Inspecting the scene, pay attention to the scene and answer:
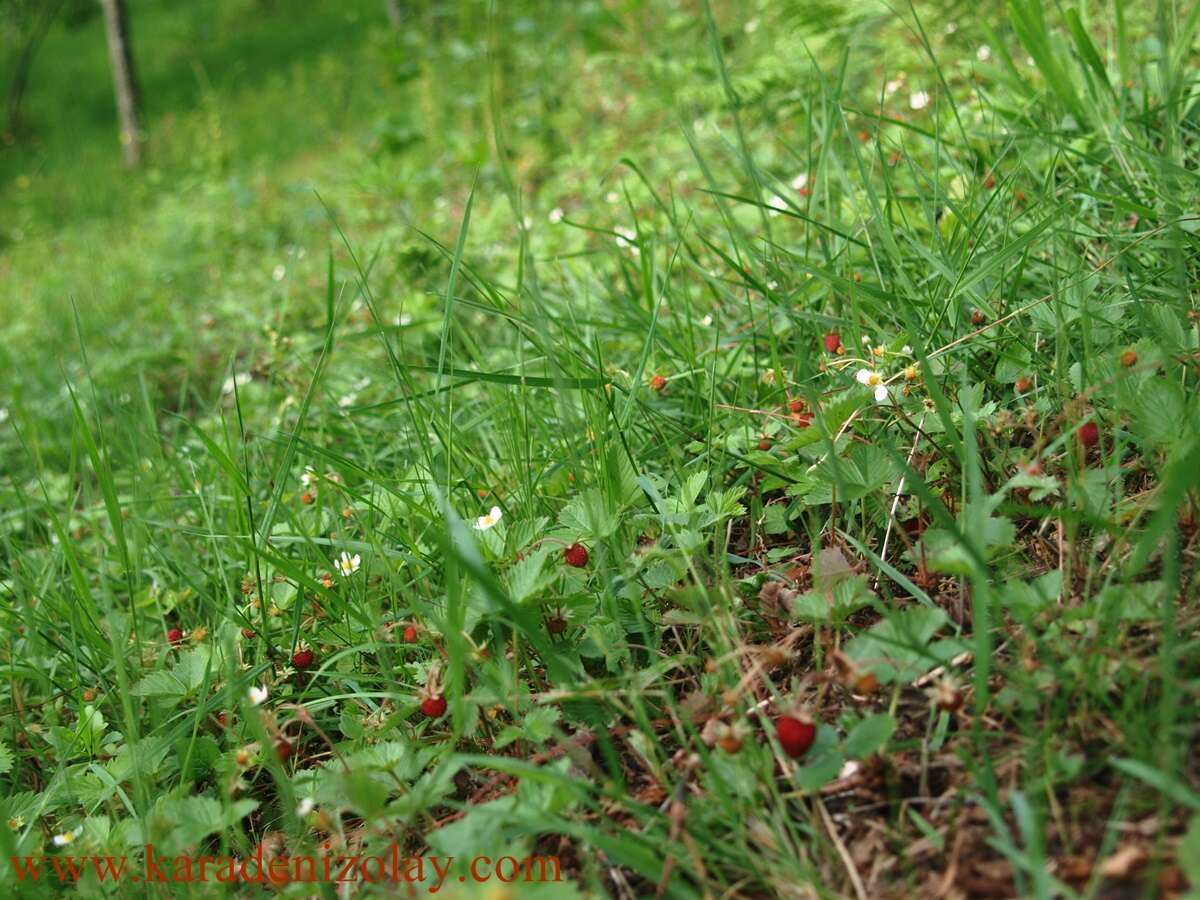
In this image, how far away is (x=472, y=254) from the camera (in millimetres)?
3521

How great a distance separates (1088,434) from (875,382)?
0.99 ft

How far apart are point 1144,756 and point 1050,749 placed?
10cm

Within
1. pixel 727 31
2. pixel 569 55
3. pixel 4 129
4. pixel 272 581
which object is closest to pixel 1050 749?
pixel 272 581

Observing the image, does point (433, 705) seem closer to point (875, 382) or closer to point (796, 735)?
point (796, 735)

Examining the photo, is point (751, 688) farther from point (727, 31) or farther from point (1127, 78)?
point (727, 31)

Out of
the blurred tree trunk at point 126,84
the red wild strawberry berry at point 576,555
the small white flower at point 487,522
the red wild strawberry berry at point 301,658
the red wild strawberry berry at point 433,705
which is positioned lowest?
the red wild strawberry berry at point 301,658

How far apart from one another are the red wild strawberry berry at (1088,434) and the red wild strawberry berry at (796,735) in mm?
592

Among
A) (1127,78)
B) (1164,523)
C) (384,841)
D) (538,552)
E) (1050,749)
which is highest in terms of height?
(1127,78)

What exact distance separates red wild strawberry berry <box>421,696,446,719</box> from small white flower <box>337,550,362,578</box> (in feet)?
1.22

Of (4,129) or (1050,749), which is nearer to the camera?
(1050,749)

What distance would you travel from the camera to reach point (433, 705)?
123cm

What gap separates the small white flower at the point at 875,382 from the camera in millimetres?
1369

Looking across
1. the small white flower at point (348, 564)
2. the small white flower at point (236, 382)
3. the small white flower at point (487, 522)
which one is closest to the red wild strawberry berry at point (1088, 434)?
the small white flower at point (487, 522)

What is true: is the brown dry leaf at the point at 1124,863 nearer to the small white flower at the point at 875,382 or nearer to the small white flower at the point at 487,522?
the small white flower at the point at 875,382
